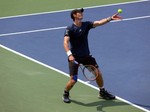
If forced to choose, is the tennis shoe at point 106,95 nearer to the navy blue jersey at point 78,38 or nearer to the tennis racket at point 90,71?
the tennis racket at point 90,71

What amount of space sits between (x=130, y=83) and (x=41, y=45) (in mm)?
4130

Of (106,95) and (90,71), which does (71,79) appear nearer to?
(90,71)

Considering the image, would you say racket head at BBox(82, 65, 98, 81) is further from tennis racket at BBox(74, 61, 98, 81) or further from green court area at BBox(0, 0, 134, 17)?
green court area at BBox(0, 0, 134, 17)

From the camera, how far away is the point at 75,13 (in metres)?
11.7

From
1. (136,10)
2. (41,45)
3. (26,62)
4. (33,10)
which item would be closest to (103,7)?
(136,10)

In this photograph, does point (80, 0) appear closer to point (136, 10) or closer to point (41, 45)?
point (136, 10)

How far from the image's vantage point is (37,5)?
21.1 metres

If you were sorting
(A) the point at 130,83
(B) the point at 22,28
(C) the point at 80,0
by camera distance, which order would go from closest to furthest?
(A) the point at 130,83
(B) the point at 22,28
(C) the point at 80,0

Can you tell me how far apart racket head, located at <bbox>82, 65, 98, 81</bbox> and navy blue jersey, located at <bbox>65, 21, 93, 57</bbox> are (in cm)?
39

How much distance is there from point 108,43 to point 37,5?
574cm

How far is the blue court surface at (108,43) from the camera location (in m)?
13.2

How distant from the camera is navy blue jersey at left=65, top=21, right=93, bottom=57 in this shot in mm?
11767

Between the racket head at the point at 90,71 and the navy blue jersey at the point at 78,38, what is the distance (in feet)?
1.27

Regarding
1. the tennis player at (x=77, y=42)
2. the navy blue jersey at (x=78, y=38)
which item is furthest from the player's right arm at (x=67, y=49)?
the navy blue jersey at (x=78, y=38)
